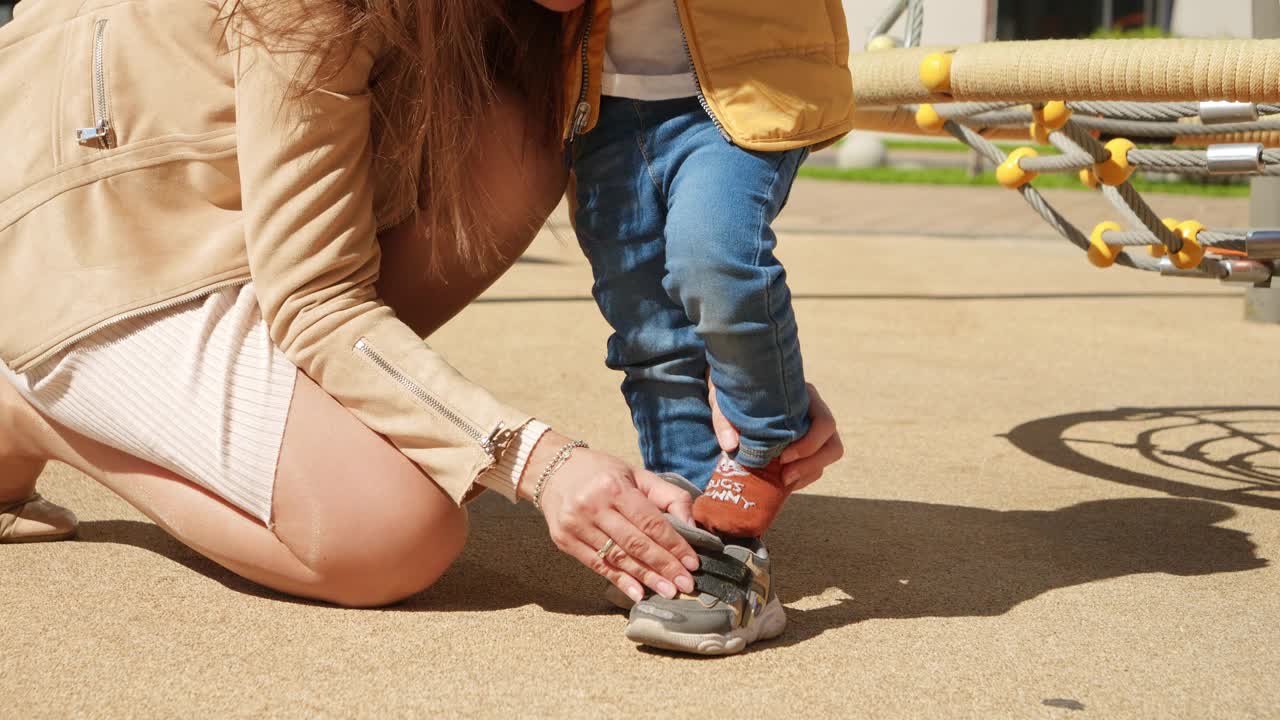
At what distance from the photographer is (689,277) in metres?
1.45

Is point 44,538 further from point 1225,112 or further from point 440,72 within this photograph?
point 1225,112

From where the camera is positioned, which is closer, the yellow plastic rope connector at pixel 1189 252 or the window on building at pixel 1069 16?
the yellow plastic rope connector at pixel 1189 252

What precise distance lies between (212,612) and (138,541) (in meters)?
0.34

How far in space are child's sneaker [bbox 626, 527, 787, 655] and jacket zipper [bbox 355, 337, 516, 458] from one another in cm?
22

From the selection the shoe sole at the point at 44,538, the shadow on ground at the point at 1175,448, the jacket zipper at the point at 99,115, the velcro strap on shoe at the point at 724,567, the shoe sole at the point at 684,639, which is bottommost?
the shadow on ground at the point at 1175,448

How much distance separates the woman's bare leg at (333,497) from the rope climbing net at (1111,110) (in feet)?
2.17

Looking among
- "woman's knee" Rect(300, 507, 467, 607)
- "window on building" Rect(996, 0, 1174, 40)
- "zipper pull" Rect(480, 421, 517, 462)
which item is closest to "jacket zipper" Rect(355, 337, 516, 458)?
"zipper pull" Rect(480, 421, 517, 462)

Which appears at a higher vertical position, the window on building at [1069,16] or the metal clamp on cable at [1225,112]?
the metal clamp on cable at [1225,112]

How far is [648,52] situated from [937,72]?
0.56 metres

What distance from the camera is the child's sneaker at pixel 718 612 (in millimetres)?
1380

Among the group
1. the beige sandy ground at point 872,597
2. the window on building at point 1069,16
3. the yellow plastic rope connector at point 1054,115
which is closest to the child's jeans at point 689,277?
the beige sandy ground at point 872,597

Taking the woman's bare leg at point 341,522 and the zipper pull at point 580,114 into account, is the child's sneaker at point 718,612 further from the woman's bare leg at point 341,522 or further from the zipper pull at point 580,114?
the zipper pull at point 580,114

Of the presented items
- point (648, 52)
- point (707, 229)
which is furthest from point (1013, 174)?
point (707, 229)

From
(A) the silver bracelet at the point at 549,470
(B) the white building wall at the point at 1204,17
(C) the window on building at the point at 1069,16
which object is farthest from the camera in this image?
(C) the window on building at the point at 1069,16
